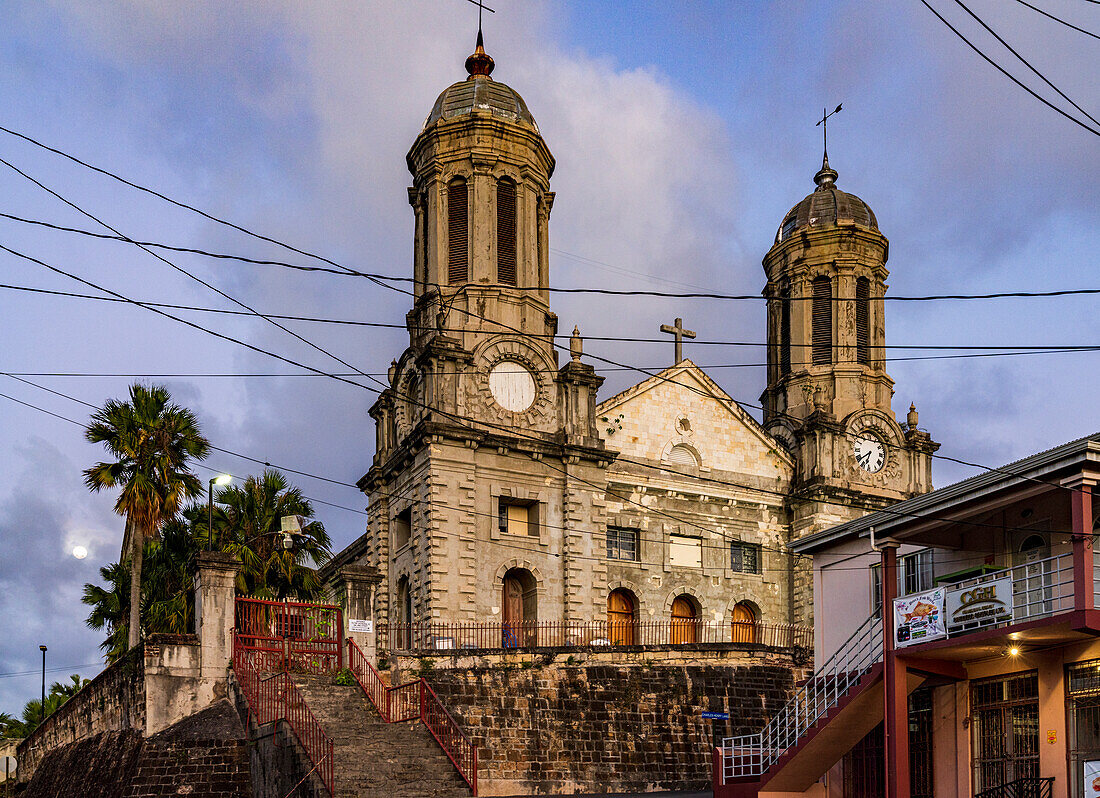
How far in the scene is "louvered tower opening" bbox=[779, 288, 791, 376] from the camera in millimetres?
50531

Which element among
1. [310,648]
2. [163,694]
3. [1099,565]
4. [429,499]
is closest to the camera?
[1099,565]

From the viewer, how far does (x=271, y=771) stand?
2428 centimetres

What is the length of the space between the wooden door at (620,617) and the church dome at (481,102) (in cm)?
1521

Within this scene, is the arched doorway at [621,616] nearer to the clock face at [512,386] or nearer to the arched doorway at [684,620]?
the arched doorway at [684,620]

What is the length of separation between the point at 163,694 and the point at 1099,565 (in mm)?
16948

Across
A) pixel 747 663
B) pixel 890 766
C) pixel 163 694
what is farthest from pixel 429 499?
pixel 890 766

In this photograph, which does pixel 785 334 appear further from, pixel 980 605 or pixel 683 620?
pixel 980 605

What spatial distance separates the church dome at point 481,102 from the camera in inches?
1740

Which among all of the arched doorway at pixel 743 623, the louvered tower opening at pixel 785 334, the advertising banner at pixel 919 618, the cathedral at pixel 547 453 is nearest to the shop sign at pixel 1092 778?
the advertising banner at pixel 919 618

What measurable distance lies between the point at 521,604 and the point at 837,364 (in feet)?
51.7

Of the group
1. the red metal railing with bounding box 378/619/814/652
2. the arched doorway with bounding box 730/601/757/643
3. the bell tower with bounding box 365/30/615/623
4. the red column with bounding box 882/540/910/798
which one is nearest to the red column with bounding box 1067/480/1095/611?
the red column with bounding box 882/540/910/798

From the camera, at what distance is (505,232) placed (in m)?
43.5

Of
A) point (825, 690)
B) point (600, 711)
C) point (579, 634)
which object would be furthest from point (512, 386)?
point (825, 690)

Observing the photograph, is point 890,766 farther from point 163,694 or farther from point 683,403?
point 683,403
